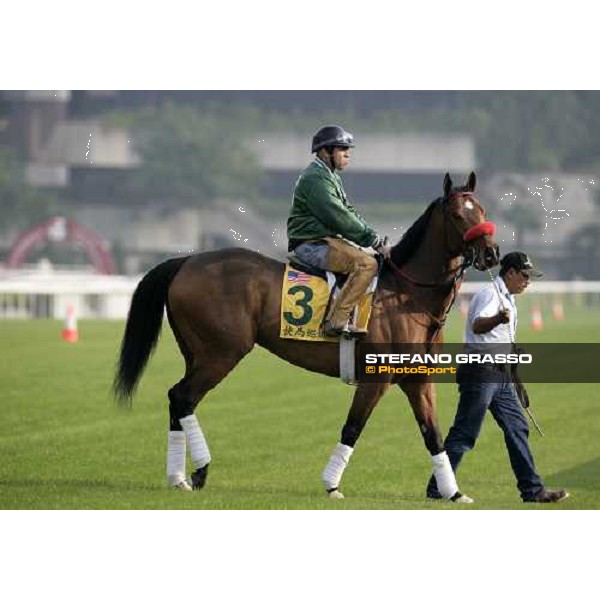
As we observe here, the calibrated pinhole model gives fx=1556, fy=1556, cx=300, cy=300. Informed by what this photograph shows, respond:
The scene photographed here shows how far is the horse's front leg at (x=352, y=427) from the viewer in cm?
952

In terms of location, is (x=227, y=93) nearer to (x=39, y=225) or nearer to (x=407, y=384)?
(x=39, y=225)

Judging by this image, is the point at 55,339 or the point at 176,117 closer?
the point at 55,339

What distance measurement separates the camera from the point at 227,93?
5584 centimetres

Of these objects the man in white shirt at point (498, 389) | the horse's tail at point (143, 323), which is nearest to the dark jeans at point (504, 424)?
the man in white shirt at point (498, 389)

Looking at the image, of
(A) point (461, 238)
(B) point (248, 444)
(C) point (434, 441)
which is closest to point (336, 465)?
(C) point (434, 441)

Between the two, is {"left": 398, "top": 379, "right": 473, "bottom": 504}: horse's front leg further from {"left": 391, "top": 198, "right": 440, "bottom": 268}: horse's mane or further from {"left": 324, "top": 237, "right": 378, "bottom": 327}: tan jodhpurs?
{"left": 391, "top": 198, "right": 440, "bottom": 268}: horse's mane

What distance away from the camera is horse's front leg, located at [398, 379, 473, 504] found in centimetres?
949

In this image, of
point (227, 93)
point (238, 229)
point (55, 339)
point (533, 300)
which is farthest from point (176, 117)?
point (55, 339)

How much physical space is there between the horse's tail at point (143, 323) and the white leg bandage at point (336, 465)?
144cm

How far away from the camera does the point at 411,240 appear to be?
31.8 feet

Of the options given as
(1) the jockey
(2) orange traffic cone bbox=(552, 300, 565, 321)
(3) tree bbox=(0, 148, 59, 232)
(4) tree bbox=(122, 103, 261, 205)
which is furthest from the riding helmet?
(4) tree bbox=(122, 103, 261, 205)

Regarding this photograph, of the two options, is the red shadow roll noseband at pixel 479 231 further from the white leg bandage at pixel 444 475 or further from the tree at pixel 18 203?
→ the tree at pixel 18 203

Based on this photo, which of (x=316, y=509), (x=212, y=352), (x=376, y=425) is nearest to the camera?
(x=316, y=509)

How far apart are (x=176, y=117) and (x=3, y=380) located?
38628mm
